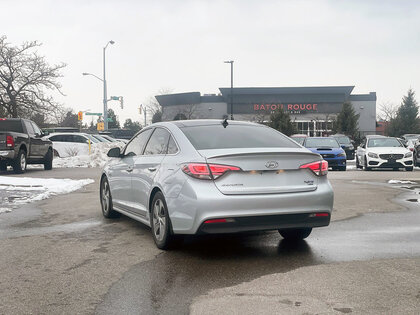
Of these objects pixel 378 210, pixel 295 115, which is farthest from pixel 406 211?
pixel 295 115

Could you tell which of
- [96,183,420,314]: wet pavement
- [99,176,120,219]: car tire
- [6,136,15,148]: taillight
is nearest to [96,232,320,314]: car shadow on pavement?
[96,183,420,314]: wet pavement

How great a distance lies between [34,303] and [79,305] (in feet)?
1.23

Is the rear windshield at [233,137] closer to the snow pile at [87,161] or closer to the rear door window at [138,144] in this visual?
the rear door window at [138,144]

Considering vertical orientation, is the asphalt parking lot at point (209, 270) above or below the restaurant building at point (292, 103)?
below

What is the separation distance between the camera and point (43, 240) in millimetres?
6926

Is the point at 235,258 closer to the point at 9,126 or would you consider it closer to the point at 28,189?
the point at 28,189

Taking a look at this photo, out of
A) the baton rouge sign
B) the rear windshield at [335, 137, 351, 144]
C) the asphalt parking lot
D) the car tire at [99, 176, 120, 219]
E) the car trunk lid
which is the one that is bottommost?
the asphalt parking lot

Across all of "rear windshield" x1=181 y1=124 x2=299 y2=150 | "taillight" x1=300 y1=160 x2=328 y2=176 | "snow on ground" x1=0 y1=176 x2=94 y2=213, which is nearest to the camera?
"taillight" x1=300 y1=160 x2=328 y2=176

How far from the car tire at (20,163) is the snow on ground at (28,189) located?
152 inches

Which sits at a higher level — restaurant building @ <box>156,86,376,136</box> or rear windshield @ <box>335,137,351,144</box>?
restaurant building @ <box>156,86,376,136</box>

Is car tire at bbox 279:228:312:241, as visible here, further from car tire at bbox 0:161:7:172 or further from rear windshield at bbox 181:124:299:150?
car tire at bbox 0:161:7:172

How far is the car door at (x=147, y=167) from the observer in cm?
651

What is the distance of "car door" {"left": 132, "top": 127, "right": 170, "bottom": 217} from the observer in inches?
256

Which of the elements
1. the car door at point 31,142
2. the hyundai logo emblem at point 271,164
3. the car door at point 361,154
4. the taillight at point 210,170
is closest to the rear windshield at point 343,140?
the car door at point 361,154
